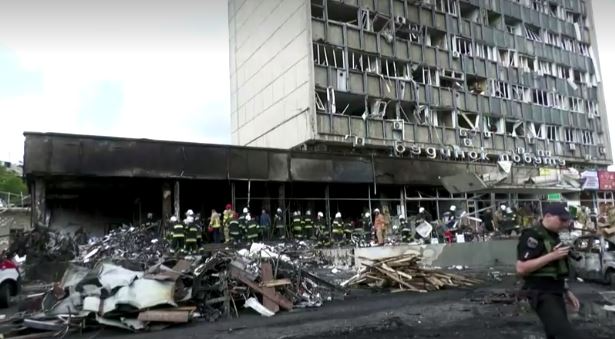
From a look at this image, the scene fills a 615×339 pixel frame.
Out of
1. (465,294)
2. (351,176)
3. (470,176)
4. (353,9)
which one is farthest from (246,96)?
(465,294)

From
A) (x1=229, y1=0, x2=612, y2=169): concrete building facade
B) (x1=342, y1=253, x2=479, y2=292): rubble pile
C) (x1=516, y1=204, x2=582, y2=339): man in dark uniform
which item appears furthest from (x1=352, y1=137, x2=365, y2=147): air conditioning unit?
(x1=516, y1=204, x2=582, y2=339): man in dark uniform

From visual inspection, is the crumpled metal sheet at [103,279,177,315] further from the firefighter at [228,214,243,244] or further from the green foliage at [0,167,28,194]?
the green foliage at [0,167,28,194]

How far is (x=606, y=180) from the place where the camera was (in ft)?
124

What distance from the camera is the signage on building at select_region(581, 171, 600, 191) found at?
35.3 metres

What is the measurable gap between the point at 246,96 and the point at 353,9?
10704 millimetres

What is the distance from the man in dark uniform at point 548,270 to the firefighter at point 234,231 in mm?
15298

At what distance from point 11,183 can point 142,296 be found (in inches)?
2614

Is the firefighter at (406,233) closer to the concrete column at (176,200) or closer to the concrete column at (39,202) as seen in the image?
the concrete column at (176,200)

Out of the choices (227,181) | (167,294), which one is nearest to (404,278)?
(167,294)

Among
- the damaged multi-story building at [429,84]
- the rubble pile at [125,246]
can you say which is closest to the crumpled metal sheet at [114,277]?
the rubble pile at [125,246]

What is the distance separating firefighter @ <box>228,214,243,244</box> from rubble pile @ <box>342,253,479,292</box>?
6690 millimetres

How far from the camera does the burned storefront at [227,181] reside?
20016 millimetres

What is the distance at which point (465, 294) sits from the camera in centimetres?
1162

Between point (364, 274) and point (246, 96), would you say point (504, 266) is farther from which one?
point (246, 96)
